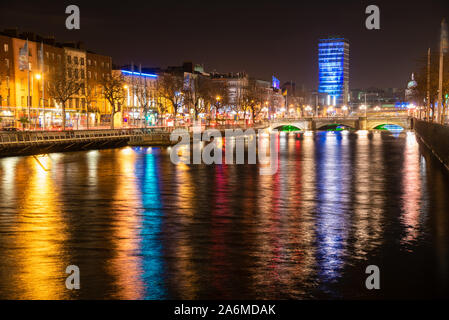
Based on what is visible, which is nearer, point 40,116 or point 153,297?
point 153,297

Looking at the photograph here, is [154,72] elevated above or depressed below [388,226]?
above

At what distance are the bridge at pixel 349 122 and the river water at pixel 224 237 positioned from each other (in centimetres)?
11582

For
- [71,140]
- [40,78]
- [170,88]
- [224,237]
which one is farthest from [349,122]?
[224,237]

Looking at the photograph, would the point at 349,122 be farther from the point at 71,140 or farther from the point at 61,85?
the point at 71,140

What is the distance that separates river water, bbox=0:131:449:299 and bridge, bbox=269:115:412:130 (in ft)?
380

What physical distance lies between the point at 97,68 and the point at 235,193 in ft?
327

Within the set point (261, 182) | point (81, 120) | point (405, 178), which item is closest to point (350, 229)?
point (261, 182)

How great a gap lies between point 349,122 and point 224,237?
139230 mm

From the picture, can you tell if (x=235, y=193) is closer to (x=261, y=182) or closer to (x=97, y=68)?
(x=261, y=182)

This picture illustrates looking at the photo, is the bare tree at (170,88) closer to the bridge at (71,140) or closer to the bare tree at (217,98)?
the bare tree at (217,98)

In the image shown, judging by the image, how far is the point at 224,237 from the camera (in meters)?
15.1

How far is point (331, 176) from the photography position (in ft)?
105
